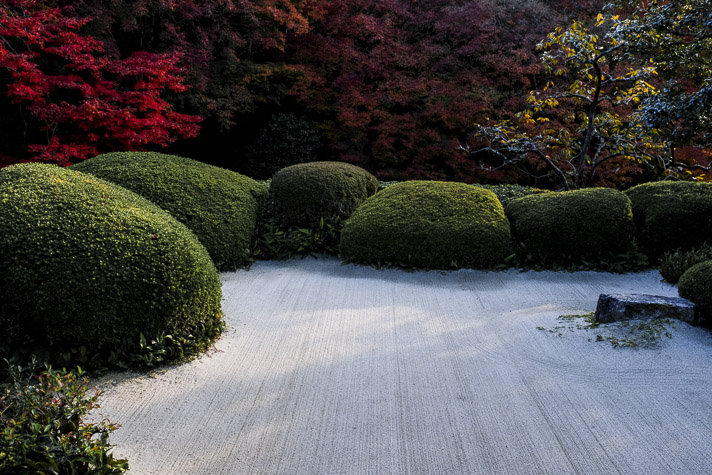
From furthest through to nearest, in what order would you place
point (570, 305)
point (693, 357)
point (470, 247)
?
point (470, 247) → point (570, 305) → point (693, 357)

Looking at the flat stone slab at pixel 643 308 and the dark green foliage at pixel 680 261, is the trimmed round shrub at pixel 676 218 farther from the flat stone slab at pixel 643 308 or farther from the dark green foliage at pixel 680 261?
the flat stone slab at pixel 643 308

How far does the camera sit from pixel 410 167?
1109 cm

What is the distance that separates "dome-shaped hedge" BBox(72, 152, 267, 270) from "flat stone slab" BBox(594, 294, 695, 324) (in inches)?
156

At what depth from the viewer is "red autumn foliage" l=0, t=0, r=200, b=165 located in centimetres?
721

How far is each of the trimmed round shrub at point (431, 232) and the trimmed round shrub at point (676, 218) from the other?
171 cm

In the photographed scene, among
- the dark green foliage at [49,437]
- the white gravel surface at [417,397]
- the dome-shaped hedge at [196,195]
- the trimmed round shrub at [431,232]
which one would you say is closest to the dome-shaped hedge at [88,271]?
the white gravel surface at [417,397]

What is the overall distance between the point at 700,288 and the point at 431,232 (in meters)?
2.77

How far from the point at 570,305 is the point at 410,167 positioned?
21.3 feet

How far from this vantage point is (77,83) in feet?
26.0

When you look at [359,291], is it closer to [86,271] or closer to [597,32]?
[86,271]

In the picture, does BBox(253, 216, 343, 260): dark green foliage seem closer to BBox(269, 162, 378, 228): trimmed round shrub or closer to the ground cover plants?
BBox(269, 162, 378, 228): trimmed round shrub

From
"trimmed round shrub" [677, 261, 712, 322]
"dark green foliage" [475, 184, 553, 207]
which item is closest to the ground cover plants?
"trimmed round shrub" [677, 261, 712, 322]

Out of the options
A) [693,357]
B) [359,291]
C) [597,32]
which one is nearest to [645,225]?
[693,357]

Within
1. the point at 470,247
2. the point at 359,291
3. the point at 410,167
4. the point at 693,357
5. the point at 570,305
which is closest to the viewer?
the point at 693,357
